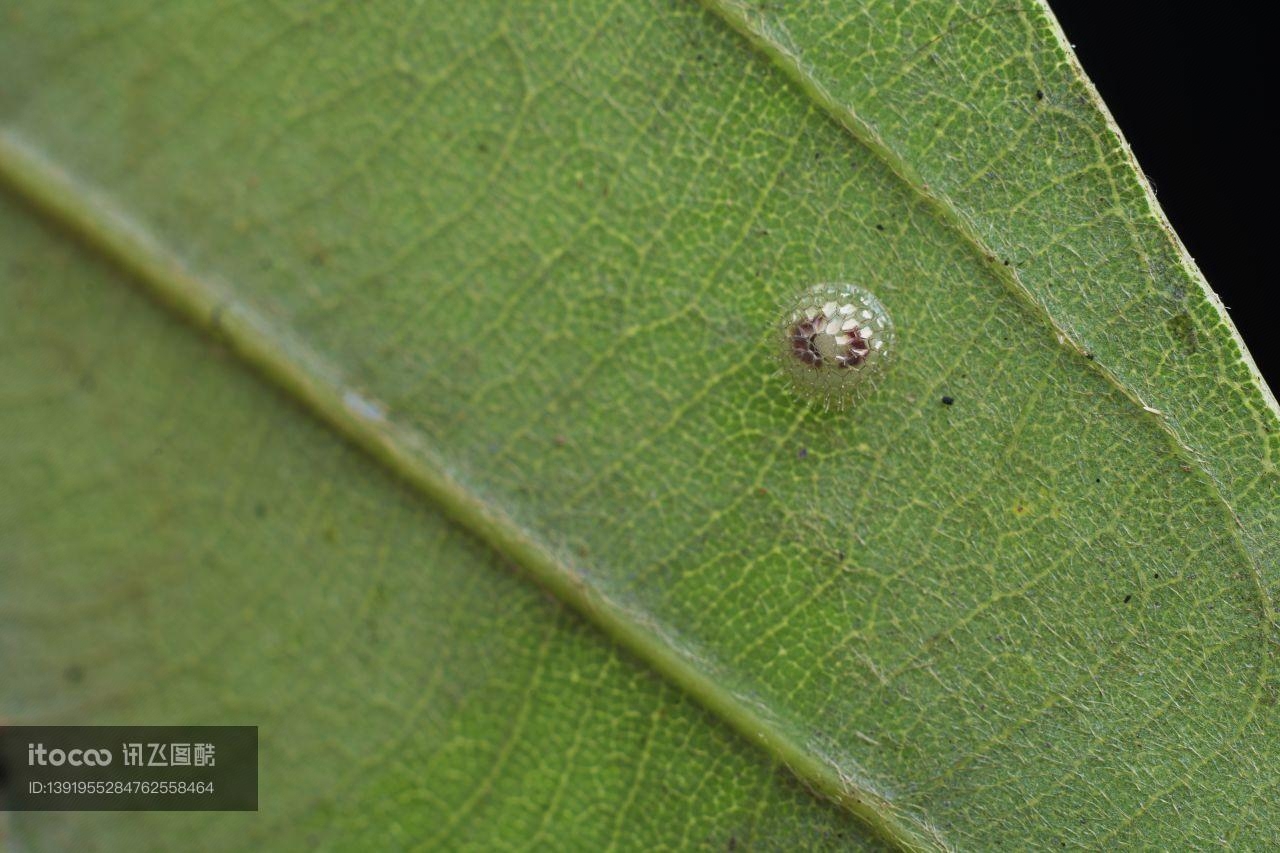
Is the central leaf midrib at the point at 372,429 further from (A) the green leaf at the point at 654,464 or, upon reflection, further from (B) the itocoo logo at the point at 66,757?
(B) the itocoo logo at the point at 66,757

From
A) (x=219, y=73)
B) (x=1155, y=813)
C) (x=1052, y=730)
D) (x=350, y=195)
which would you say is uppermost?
(x=219, y=73)

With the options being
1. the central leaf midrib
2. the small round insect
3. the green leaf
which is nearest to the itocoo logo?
the green leaf

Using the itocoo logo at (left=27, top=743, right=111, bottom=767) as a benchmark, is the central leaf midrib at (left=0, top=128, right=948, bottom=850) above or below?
above

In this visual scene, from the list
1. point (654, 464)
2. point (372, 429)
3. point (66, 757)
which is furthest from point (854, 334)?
point (66, 757)

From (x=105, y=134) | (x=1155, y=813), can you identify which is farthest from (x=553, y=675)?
(x=105, y=134)

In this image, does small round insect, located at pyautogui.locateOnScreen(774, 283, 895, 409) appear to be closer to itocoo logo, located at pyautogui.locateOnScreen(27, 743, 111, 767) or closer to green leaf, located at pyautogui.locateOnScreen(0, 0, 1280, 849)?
green leaf, located at pyautogui.locateOnScreen(0, 0, 1280, 849)

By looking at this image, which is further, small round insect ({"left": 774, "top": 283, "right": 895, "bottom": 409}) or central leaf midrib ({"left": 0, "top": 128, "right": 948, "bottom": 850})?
small round insect ({"left": 774, "top": 283, "right": 895, "bottom": 409})

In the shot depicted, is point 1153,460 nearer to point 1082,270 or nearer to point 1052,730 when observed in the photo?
point 1082,270
